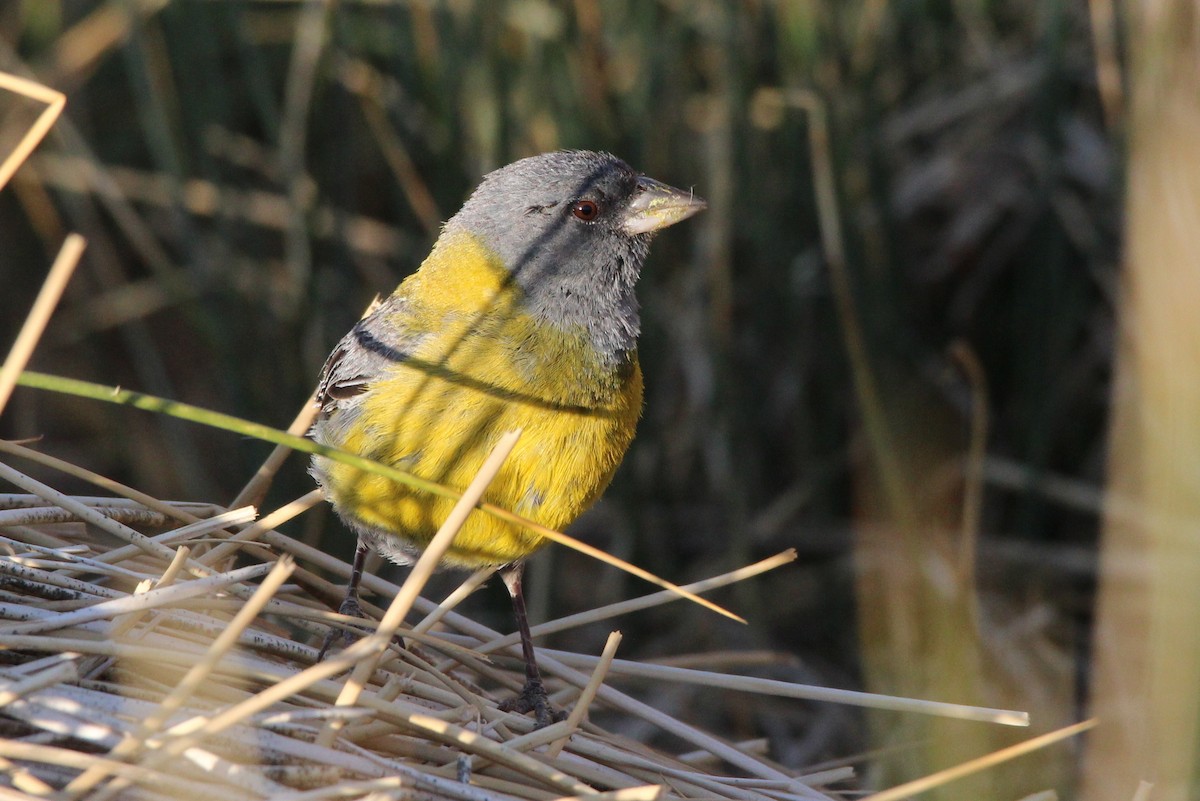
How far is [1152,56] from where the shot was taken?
403 centimetres

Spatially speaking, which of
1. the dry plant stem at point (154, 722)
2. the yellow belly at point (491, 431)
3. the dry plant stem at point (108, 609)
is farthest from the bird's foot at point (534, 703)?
the dry plant stem at point (154, 722)

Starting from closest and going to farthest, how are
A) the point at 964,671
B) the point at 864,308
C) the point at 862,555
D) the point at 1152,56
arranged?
the point at 964,671 → the point at 1152,56 → the point at 864,308 → the point at 862,555

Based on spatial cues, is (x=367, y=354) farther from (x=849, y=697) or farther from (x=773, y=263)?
(x=773, y=263)

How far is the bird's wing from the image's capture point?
2.90 meters

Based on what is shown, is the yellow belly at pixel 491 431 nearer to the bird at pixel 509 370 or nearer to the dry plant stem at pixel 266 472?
the bird at pixel 509 370

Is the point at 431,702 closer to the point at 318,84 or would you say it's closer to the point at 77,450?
the point at 318,84

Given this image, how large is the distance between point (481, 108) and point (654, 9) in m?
0.77

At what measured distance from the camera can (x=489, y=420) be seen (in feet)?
8.57

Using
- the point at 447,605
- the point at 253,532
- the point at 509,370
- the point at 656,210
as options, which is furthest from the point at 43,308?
the point at 656,210

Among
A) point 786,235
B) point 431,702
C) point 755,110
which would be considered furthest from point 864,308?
point 431,702

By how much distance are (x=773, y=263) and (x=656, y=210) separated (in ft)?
5.29

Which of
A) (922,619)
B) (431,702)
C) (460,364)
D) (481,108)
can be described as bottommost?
(922,619)

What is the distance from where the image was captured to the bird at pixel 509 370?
2.62 m

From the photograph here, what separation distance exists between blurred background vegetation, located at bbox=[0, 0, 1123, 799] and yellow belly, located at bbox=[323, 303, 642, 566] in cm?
172
